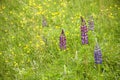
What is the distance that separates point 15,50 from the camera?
5.61 meters

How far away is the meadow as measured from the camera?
169 inches

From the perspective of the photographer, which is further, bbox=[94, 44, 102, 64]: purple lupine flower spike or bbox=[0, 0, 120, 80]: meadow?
bbox=[0, 0, 120, 80]: meadow

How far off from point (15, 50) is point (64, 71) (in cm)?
192

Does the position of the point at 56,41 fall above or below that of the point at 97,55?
above

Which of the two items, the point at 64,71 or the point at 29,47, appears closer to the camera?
the point at 64,71

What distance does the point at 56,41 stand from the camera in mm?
5406

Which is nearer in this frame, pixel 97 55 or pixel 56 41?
pixel 97 55

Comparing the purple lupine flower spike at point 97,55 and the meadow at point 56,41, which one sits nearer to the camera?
the purple lupine flower spike at point 97,55

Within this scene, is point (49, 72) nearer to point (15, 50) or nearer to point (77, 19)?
point (15, 50)

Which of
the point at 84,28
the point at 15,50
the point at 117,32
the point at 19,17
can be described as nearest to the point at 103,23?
the point at 117,32

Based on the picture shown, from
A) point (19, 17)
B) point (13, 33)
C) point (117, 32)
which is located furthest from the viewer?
point (19, 17)

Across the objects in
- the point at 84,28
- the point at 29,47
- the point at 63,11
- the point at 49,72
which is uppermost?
the point at 63,11

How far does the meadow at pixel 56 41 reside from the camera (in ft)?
14.1

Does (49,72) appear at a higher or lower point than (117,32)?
lower
